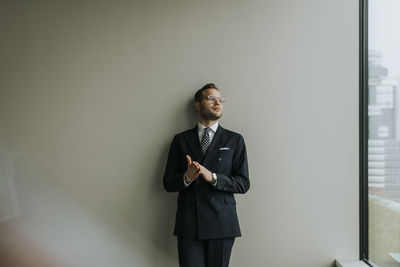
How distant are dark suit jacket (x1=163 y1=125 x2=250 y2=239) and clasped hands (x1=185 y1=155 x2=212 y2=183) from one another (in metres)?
0.07

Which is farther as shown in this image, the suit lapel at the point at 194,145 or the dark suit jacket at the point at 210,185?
the suit lapel at the point at 194,145

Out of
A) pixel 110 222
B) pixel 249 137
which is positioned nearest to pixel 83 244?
pixel 110 222

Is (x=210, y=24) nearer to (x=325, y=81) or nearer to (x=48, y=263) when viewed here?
(x=325, y=81)

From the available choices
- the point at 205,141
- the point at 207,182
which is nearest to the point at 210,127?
the point at 205,141

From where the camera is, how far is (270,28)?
2.71 metres

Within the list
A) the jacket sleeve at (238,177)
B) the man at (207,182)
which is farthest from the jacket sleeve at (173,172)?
the jacket sleeve at (238,177)

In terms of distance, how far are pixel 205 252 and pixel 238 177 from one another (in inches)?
20.6

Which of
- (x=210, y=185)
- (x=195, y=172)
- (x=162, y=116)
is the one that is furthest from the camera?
(x=162, y=116)

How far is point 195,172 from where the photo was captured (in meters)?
2.29

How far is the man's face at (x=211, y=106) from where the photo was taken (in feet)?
8.34

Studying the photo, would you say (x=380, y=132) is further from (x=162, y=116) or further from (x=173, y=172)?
(x=162, y=116)

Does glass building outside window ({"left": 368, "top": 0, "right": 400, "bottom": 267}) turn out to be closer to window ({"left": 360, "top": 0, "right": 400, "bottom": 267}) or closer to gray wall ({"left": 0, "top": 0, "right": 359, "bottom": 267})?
window ({"left": 360, "top": 0, "right": 400, "bottom": 267})

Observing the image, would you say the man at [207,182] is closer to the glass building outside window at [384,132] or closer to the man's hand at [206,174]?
the man's hand at [206,174]

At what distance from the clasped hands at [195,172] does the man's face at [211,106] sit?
37 cm
